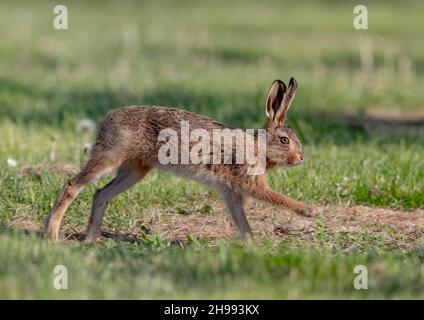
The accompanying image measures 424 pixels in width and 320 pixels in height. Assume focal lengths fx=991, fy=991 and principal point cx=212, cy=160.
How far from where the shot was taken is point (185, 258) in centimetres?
610

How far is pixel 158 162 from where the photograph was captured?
294 inches

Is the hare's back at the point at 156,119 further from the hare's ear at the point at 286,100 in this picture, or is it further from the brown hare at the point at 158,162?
the hare's ear at the point at 286,100

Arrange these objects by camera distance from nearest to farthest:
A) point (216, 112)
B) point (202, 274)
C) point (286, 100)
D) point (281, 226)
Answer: point (202, 274), point (286, 100), point (281, 226), point (216, 112)

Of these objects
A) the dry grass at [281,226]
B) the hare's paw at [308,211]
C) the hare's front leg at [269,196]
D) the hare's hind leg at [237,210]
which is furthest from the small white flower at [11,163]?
the hare's paw at [308,211]

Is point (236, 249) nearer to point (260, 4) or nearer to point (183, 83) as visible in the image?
point (183, 83)

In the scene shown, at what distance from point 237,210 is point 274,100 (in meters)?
0.93

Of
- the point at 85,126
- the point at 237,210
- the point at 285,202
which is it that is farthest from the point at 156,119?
the point at 85,126

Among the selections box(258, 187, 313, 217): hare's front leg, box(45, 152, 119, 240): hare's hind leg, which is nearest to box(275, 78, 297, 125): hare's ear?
box(258, 187, 313, 217): hare's front leg

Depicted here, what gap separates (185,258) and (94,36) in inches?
496

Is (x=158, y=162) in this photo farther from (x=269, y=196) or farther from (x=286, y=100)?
(x=286, y=100)

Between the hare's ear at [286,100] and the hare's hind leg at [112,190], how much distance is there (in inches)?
42.9

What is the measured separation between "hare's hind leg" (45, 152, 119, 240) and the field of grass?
0.78 feet

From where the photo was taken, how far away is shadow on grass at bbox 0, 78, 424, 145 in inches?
441
